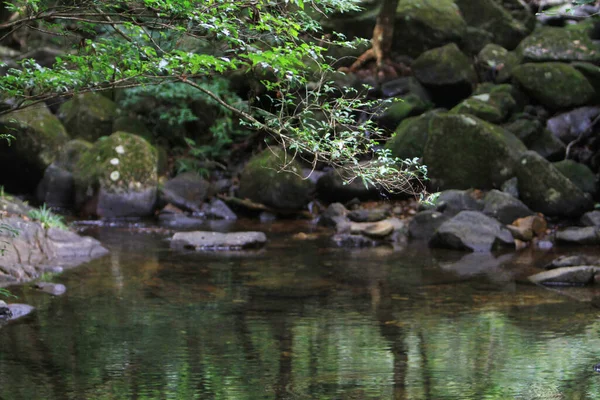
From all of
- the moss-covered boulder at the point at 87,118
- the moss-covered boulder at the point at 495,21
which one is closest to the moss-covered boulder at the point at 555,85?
the moss-covered boulder at the point at 495,21

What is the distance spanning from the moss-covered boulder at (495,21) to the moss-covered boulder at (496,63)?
4.26 feet

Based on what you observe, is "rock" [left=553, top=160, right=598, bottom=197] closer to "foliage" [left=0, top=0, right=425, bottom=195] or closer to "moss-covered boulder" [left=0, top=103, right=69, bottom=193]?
"foliage" [left=0, top=0, right=425, bottom=195]

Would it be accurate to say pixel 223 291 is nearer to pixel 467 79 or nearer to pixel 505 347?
pixel 505 347

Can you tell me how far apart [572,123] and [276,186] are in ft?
24.0

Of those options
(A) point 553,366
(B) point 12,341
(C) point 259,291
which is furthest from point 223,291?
(A) point 553,366

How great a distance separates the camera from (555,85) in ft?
61.0

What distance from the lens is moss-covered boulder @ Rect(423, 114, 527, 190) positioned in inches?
631

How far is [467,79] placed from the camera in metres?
19.8

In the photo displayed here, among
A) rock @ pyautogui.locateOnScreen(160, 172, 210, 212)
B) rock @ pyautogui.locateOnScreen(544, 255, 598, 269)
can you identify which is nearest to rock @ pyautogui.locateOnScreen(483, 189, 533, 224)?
rock @ pyautogui.locateOnScreen(544, 255, 598, 269)

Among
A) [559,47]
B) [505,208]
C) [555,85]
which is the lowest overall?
[505,208]

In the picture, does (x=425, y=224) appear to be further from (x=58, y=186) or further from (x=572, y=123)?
(x=58, y=186)

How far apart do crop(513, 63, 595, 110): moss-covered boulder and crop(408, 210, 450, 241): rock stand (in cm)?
584

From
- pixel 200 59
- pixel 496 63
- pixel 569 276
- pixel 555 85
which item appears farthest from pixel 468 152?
pixel 200 59

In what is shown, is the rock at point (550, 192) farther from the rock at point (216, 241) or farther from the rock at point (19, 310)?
the rock at point (19, 310)
